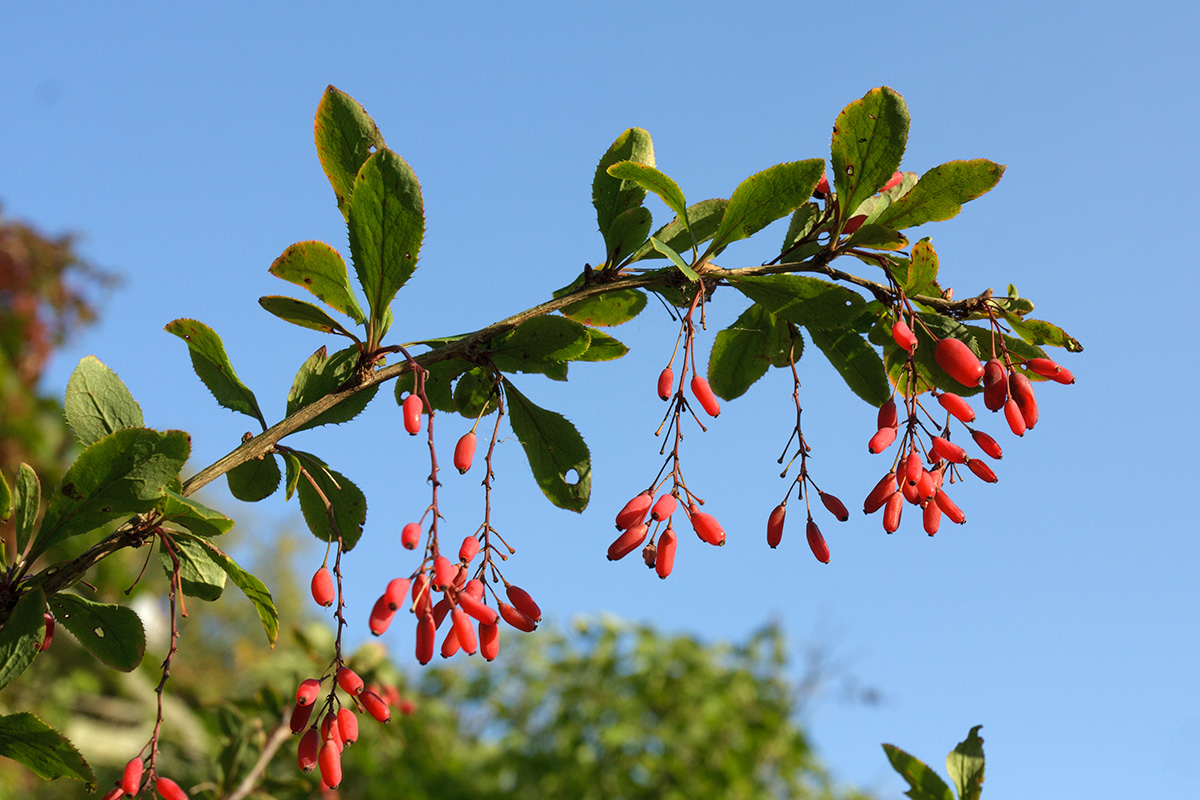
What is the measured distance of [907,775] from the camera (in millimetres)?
1426

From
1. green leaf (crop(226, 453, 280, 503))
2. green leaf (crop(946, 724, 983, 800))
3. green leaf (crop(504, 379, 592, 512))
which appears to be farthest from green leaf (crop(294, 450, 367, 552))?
green leaf (crop(946, 724, 983, 800))

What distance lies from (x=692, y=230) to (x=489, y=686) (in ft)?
15.3

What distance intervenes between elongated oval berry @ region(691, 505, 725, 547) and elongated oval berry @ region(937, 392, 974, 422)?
36 cm

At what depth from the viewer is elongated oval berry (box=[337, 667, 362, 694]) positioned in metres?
1.15

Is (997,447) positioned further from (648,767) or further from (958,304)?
(648,767)

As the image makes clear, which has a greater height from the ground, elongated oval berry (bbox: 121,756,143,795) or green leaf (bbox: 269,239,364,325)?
green leaf (bbox: 269,239,364,325)

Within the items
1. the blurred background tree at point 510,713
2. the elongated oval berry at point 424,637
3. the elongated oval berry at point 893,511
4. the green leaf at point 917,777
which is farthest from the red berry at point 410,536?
the blurred background tree at point 510,713

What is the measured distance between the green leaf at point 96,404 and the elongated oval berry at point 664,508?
68 centimetres

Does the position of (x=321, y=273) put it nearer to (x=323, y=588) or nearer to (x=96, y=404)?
(x=96, y=404)

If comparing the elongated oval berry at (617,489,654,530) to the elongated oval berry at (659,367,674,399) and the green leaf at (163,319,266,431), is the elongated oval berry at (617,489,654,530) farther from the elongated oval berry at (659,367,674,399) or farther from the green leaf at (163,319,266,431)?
the green leaf at (163,319,266,431)

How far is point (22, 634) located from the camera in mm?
1018

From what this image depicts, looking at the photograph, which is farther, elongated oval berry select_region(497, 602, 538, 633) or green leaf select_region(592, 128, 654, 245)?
green leaf select_region(592, 128, 654, 245)

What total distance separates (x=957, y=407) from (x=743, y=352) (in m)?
0.36

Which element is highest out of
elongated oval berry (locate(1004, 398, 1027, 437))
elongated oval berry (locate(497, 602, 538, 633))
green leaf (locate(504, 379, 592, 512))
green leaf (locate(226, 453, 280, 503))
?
elongated oval berry (locate(1004, 398, 1027, 437))
